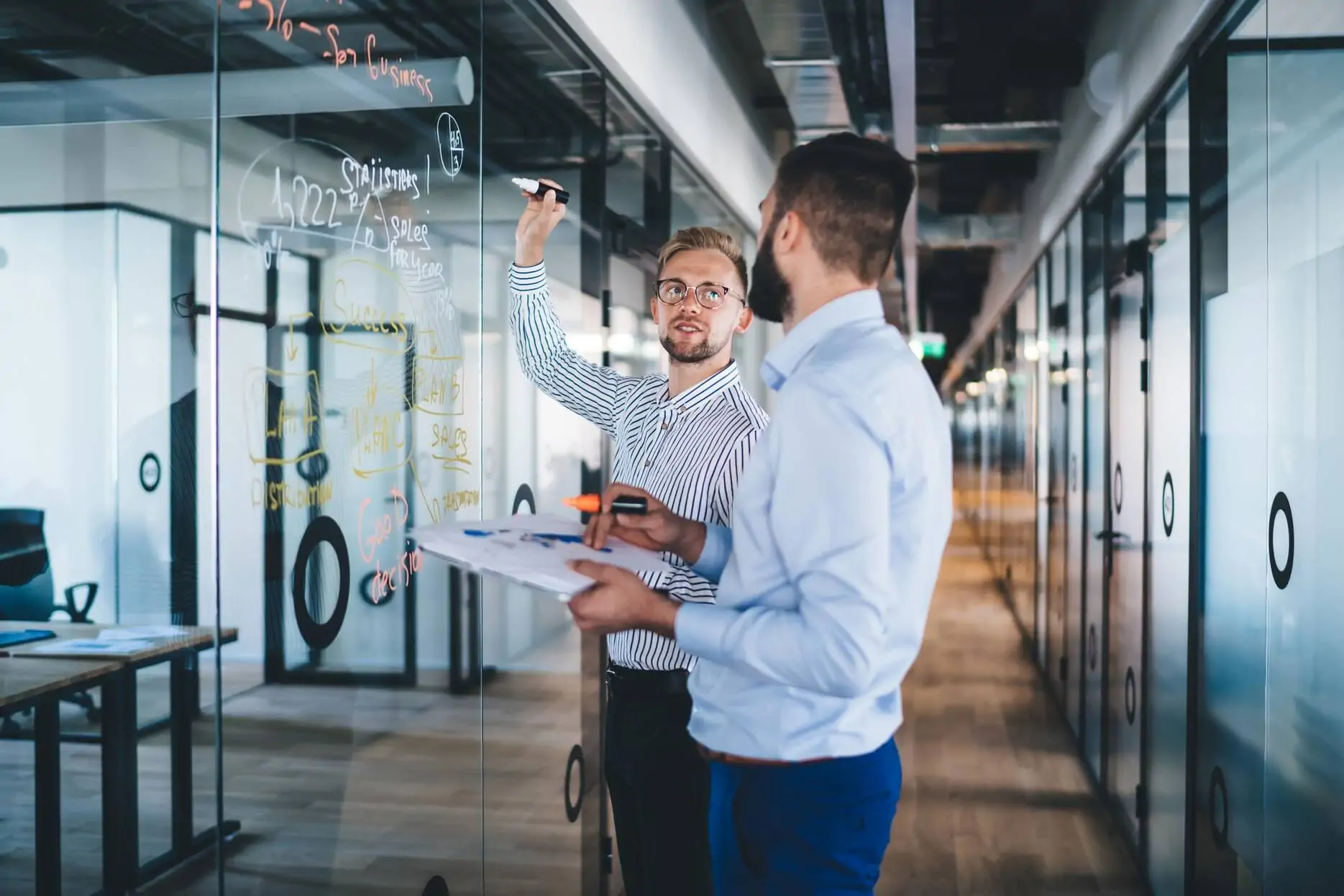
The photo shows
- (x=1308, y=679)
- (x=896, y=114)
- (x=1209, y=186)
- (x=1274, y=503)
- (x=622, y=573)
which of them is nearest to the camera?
(x=622, y=573)

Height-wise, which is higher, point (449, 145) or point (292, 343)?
point (449, 145)

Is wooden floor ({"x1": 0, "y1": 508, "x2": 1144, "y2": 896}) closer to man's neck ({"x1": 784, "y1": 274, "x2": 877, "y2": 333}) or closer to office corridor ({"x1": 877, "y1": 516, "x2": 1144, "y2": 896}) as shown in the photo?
office corridor ({"x1": 877, "y1": 516, "x2": 1144, "y2": 896})

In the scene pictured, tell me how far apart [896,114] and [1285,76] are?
2.31 m

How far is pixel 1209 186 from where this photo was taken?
121 inches

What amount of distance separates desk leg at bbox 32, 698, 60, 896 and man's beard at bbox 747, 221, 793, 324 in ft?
3.88

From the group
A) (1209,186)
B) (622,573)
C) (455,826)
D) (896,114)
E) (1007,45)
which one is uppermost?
(1007,45)

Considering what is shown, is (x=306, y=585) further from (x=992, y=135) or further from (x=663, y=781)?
(x=992, y=135)

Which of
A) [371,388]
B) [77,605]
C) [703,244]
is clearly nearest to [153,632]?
[77,605]

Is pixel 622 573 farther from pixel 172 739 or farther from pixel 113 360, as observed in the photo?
pixel 172 739

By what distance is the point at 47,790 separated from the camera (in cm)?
162

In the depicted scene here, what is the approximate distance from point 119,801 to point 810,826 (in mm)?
1262

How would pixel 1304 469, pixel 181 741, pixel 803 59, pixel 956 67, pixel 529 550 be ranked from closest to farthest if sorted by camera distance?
pixel 529 550, pixel 181 741, pixel 1304 469, pixel 803 59, pixel 956 67

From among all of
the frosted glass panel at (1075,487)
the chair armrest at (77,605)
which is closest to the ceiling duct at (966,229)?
the frosted glass panel at (1075,487)

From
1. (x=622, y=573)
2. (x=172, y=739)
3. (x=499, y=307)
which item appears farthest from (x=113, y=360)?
(x=499, y=307)
